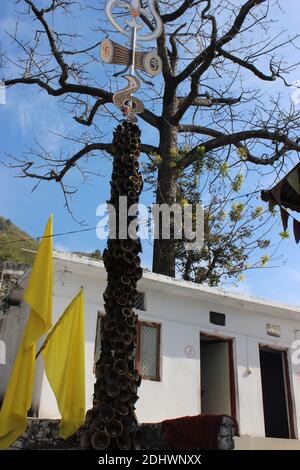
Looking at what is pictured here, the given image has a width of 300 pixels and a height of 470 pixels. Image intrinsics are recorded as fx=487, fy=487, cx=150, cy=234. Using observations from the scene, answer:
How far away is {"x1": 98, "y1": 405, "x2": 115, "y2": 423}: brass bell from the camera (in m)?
5.00

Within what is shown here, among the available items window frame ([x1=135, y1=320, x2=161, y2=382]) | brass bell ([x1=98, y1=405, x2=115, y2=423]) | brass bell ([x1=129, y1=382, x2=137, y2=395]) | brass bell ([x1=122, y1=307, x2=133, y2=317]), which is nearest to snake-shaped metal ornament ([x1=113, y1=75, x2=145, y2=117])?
brass bell ([x1=122, y1=307, x2=133, y2=317])

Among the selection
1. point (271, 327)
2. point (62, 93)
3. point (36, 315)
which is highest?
point (62, 93)

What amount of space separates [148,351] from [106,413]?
191 inches

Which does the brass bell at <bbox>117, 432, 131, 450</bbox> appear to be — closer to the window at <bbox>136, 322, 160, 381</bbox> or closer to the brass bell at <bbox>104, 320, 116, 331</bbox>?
the brass bell at <bbox>104, 320, 116, 331</bbox>

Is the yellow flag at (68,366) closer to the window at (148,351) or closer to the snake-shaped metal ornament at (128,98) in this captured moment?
the snake-shaped metal ornament at (128,98)

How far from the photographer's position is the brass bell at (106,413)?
5.00 meters

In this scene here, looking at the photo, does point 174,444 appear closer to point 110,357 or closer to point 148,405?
point 110,357

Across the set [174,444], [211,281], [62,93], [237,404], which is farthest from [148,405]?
[62,93]

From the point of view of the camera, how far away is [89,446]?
16.5 feet

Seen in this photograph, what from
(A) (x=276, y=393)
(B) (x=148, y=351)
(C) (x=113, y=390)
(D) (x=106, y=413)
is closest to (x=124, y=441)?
(D) (x=106, y=413)

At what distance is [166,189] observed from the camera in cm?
1397

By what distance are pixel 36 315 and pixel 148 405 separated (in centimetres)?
390

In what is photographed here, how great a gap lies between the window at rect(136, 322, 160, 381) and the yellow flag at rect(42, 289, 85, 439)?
303cm

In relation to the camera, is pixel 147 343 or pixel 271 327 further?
pixel 271 327
